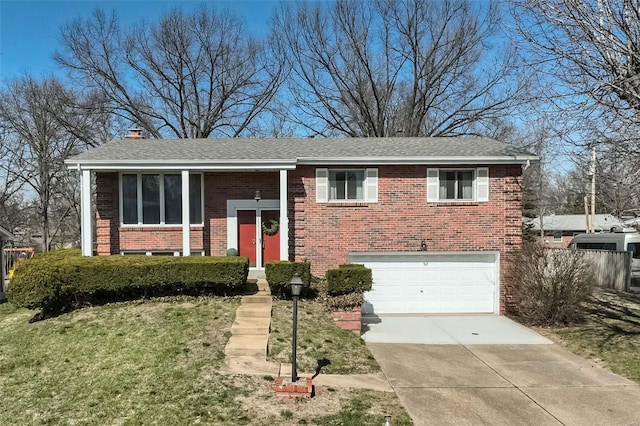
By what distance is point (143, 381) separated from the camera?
7.00 metres

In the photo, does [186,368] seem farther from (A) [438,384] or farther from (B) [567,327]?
(B) [567,327]

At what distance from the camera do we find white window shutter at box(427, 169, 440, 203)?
13711 millimetres

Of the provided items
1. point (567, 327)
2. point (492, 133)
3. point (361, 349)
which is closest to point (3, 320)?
point (361, 349)

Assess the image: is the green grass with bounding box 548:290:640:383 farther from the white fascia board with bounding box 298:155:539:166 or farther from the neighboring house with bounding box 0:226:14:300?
the neighboring house with bounding box 0:226:14:300

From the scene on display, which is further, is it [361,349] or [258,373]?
[361,349]

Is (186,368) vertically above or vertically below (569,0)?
below

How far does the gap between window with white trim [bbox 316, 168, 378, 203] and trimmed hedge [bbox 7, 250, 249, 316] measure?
3563 mm

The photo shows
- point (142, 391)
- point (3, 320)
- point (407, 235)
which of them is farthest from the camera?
point (407, 235)

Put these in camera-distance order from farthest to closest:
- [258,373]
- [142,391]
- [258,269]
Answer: [258,269] → [258,373] → [142,391]

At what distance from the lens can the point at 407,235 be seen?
44.6ft

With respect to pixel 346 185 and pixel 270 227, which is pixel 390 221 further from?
pixel 270 227

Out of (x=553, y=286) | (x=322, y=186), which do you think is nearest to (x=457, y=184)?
(x=553, y=286)

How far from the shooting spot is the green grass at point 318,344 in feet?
26.6

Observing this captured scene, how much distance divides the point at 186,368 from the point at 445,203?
909 centimetres
